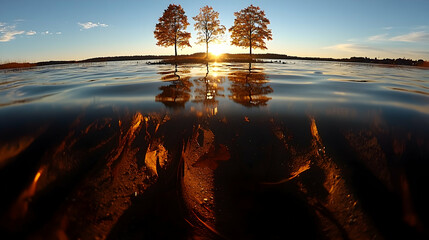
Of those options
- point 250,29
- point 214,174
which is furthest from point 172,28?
point 214,174

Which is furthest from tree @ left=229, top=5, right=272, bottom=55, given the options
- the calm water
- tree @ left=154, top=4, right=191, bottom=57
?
the calm water

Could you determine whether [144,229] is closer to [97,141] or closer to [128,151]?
[128,151]

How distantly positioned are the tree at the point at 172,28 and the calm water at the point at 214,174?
28.5 meters

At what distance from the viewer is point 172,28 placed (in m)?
29.0

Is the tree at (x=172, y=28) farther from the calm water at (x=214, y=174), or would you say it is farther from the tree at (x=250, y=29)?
the calm water at (x=214, y=174)

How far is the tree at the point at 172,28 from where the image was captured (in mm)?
28347

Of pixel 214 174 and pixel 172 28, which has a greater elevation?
pixel 172 28

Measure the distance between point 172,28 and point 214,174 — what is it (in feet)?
102

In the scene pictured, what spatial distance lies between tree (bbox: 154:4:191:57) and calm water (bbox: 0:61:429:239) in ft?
93.6

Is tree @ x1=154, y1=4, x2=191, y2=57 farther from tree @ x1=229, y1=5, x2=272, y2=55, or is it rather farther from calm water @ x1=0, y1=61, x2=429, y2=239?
calm water @ x1=0, y1=61, x2=429, y2=239

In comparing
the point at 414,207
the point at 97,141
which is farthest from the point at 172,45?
the point at 414,207

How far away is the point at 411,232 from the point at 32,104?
21.7 ft

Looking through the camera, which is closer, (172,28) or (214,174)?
Result: (214,174)

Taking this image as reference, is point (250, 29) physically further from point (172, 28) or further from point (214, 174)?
point (214, 174)
